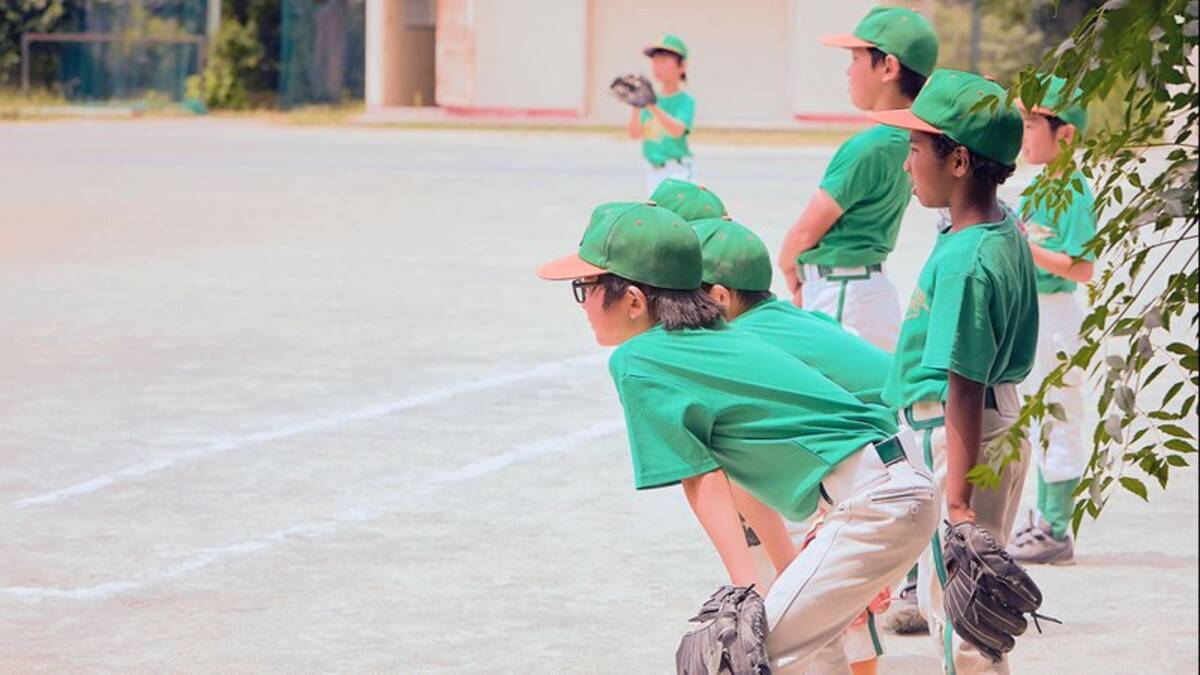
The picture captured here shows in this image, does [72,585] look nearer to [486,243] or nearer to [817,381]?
[817,381]

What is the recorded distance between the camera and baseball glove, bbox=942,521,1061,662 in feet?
16.3

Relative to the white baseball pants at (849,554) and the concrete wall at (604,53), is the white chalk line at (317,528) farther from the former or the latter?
the concrete wall at (604,53)

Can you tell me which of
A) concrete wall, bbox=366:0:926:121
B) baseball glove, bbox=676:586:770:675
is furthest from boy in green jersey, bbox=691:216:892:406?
concrete wall, bbox=366:0:926:121

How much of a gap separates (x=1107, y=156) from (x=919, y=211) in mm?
20349

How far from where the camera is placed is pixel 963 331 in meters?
5.27

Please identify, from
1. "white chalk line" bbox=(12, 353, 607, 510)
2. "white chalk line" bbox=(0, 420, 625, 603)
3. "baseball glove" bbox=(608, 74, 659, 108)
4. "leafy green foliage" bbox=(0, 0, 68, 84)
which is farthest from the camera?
"leafy green foliage" bbox=(0, 0, 68, 84)

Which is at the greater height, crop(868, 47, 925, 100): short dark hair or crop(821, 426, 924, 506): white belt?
crop(868, 47, 925, 100): short dark hair

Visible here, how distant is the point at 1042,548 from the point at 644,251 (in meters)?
3.74

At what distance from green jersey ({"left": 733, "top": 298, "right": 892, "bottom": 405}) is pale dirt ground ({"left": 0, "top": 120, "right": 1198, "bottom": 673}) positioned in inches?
50.2

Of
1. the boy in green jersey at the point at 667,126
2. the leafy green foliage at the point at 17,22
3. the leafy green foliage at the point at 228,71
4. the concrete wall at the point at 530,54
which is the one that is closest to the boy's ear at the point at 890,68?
the boy in green jersey at the point at 667,126

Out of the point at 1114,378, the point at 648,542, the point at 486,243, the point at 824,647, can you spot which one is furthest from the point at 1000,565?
the point at 486,243

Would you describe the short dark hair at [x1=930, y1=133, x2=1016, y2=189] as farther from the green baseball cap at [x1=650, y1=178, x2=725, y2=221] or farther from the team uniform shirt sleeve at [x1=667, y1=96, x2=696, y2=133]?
the team uniform shirt sleeve at [x1=667, y1=96, x2=696, y2=133]

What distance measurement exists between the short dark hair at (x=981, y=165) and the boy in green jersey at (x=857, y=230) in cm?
176

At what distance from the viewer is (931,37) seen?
723 cm
